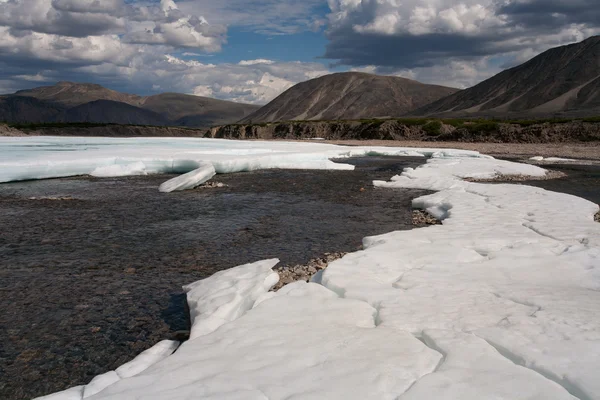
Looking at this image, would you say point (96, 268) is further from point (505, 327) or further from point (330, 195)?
point (330, 195)

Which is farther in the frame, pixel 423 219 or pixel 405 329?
pixel 423 219

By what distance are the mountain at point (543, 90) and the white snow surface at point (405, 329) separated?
126934 millimetres

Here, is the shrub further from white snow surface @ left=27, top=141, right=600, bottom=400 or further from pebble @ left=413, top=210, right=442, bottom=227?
white snow surface @ left=27, top=141, right=600, bottom=400

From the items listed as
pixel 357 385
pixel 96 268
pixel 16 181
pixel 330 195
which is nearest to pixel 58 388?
pixel 357 385

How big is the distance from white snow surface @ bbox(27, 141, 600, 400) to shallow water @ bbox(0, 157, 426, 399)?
2.75ft

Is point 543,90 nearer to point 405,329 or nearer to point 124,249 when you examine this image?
point 124,249

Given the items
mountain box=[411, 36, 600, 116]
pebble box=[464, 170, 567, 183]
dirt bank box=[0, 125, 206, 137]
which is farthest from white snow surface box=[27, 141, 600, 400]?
mountain box=[411, 36, 600, 116]

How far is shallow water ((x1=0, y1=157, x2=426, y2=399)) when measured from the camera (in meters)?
5.38

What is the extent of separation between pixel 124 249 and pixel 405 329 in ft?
20.8

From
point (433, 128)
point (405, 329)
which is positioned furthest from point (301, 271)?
point (433, 128)

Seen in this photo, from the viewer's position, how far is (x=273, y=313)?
5348 mm

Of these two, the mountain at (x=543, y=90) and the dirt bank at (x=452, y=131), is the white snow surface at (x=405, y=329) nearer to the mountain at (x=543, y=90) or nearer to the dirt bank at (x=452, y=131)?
the dirt bank at (x=452, y=131)

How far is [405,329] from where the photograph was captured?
4.74m

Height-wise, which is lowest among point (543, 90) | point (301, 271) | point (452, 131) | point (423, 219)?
point (301, 271)
